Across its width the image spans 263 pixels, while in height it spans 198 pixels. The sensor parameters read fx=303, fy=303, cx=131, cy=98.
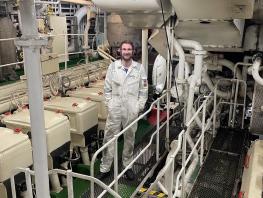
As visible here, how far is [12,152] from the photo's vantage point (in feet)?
11.2

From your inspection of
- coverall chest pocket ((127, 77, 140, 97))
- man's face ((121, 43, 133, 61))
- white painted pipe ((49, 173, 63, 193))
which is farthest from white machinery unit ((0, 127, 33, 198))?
man's face ((121, 43, 133, 61))

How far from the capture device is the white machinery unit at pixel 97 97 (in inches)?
→ 220

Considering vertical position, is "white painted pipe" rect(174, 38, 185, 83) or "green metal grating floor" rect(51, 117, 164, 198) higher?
"white painted pipe" rect(174, 38, 185, 83)

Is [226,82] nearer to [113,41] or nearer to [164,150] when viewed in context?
[164,150]

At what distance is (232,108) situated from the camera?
6.18 meters

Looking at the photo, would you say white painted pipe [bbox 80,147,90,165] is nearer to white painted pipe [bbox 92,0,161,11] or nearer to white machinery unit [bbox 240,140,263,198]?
white painted pipe [bbox 92,0,161,11]

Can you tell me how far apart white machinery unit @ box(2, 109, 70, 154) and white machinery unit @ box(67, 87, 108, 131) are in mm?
1244

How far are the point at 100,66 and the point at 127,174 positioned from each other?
444 centimetres

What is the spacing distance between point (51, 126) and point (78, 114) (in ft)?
2.45

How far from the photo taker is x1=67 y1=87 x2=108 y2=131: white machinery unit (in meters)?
5.60

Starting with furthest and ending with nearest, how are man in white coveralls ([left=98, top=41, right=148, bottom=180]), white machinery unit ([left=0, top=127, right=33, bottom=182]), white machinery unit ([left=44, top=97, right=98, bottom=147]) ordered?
white machinery unit ([left=44, top=97, right=98, bottom=147]) → man in white coveralls ([left=98, top=41, right=148, bottom=180]) → white machinery unit ([left=0, top=127, right=33, bottom=182])

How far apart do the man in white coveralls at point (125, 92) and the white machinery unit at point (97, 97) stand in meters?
1.10

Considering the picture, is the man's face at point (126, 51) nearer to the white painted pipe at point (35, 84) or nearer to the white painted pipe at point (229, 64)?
the white painted pipe at point (229, 64)

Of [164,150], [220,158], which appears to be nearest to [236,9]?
[220,158]
